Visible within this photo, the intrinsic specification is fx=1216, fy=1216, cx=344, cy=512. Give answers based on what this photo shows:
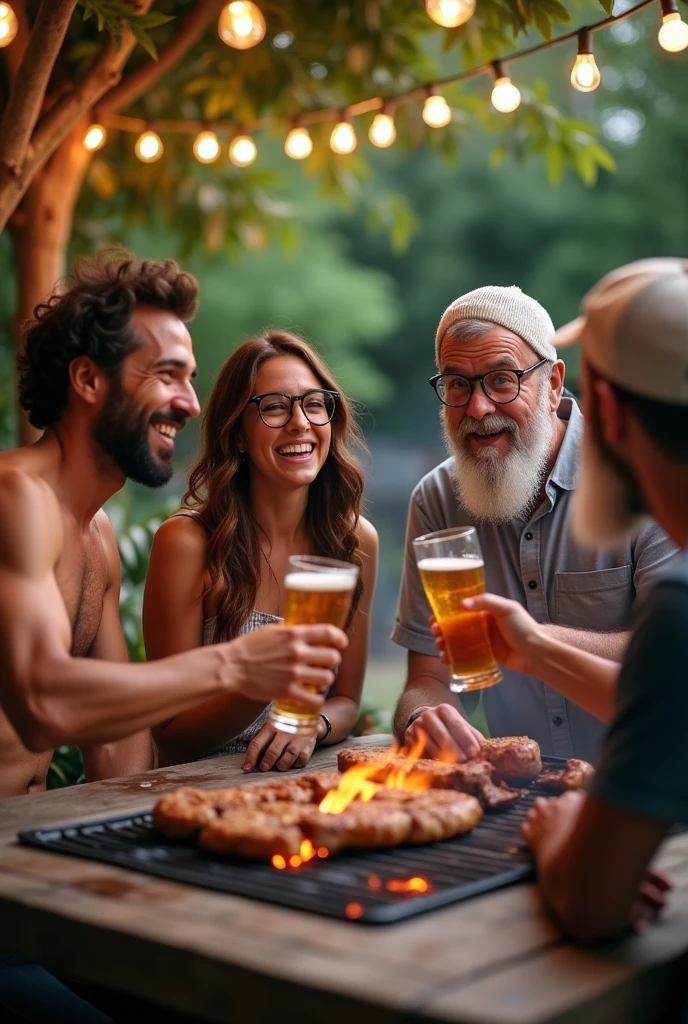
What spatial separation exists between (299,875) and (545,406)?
7.10 ft

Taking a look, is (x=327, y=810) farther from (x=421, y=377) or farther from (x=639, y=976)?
(x=421, y=377)

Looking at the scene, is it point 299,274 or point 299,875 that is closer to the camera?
point 299,875

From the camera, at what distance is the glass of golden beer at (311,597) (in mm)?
2605

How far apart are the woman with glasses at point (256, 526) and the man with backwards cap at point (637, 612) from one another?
153cm

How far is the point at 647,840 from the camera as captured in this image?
193cm

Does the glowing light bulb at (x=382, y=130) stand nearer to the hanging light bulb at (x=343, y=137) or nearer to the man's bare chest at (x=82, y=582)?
the hanging light bulb at (x=343, y=137)

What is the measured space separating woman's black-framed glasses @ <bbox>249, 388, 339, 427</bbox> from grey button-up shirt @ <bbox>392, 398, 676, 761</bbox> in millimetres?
511

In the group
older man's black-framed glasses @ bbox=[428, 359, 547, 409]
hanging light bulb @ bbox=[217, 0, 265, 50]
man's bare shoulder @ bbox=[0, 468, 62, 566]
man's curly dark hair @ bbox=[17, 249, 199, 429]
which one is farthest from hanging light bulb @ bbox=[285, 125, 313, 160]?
man's bare shoulder @ bbox=[0, 468, 62, 566]

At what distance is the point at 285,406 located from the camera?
3.98m

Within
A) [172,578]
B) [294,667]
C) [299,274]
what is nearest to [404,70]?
[172,578]

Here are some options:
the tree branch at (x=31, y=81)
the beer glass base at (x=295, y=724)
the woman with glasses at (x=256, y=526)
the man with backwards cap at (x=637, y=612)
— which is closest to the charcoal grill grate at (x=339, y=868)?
the man with backwards cap at (x=637, y=612)

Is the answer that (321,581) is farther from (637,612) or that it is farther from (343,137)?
(343,137)

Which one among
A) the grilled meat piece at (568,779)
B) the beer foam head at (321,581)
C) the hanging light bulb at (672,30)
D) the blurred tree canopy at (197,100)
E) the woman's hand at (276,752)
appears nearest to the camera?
the beer foam head at (321,581)

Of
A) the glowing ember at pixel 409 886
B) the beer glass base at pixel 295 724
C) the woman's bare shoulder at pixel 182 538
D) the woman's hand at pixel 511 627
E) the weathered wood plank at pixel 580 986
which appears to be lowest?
the weathered wood plank at pixel 580 986
